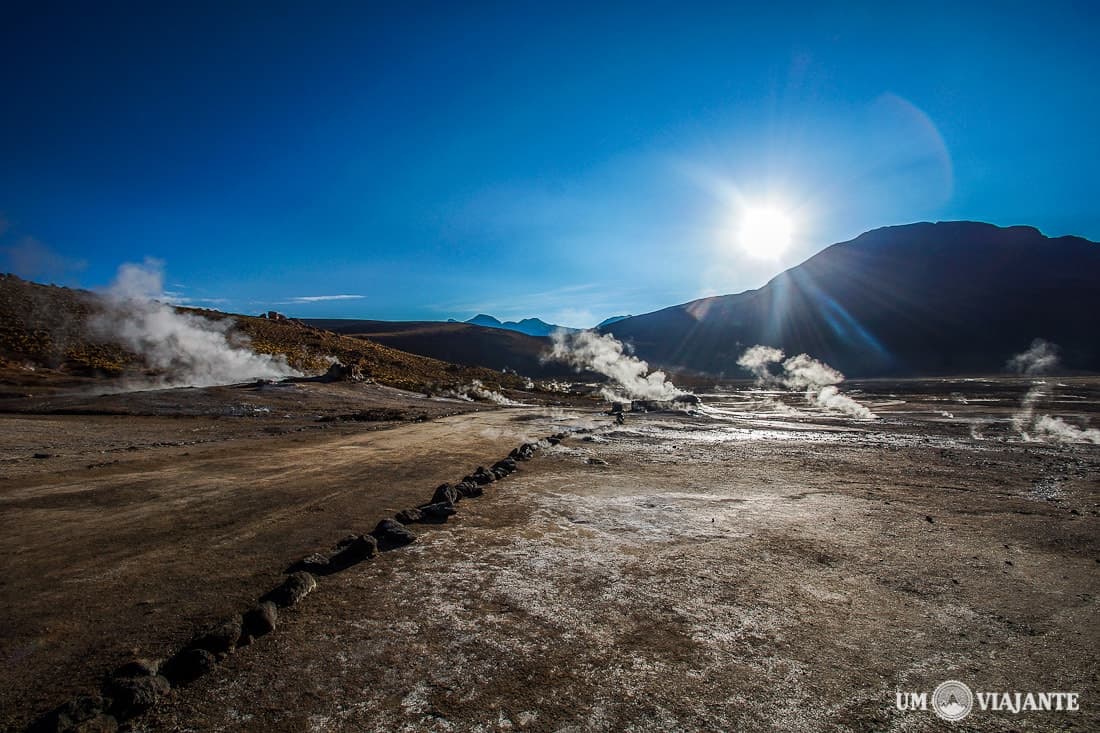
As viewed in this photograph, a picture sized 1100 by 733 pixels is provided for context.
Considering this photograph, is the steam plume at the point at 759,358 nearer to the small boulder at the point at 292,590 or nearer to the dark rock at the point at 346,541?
the dark rock at the point at 346,541

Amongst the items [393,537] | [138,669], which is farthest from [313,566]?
[138,669]

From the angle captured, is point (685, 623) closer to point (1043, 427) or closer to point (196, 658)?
point (196, 658)

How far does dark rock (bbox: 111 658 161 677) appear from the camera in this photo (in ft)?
11.9

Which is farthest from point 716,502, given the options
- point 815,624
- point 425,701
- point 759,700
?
point 425,701

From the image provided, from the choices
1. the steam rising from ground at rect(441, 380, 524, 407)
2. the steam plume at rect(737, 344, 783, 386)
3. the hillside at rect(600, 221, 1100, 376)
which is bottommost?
the steam rising from ground at rect(441, 380, 524, 407)

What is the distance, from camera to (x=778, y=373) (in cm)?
9400

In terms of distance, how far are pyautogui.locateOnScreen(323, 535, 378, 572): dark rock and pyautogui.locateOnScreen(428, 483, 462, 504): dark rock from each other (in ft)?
7.40

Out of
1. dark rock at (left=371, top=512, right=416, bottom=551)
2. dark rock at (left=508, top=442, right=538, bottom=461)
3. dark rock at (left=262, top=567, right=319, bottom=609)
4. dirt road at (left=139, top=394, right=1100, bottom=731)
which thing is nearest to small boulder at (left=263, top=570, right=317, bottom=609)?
dark rock at (left=262, top=567, right=319, bottom=609)

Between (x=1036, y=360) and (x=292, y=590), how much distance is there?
118 metres

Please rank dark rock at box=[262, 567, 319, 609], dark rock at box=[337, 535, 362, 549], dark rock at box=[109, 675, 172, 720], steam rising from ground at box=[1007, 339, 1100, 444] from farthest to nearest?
1. steam rising from ground at box=[1007, 339, 1100, 444]
2. dark rock at box=[337, 535, 362, 549]
3. dark rock at box=[262, 567, 319, 609]
4. dark rock at box=[109, 675, 172, 720]

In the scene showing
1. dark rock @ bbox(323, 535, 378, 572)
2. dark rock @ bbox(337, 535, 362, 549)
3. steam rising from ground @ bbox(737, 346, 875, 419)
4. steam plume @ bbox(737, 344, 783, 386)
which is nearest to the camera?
dark rock @ bbox(323, 535, 378, 572)

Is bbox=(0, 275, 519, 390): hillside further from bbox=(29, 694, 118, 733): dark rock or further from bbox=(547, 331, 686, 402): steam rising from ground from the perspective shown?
bbox=(29, 694, 118, 733): dark rock

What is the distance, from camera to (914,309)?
4432 inches

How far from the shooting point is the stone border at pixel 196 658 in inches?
128
